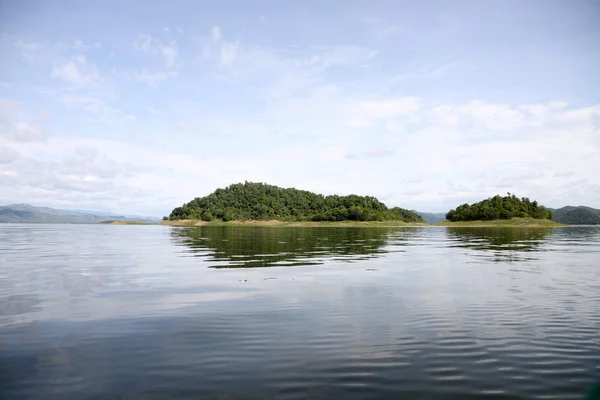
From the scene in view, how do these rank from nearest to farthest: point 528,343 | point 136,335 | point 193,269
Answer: point 528,343, point 136,335, point 193,269

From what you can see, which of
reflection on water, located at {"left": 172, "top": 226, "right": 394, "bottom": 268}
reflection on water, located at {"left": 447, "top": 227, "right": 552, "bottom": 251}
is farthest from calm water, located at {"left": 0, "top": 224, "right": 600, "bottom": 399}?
reflection on water, located at {"left": 447, "top": 227, "right": 552, "bottom": 251}

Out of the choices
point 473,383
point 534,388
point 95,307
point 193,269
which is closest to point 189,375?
point 473,383

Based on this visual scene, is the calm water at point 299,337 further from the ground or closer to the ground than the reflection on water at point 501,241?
closer to the ground

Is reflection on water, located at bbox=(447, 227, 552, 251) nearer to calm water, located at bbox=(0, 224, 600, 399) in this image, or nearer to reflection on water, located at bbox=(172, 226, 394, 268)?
reflection on water, located at bbox=(172, 226, 394, 268)

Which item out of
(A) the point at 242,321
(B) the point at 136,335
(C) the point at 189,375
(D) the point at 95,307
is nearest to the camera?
(C) the point at 189,375

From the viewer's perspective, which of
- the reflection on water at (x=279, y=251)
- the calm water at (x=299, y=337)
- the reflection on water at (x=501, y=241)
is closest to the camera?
the calm water at (x=299, y=337)

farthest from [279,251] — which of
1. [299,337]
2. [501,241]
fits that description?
[501,241]

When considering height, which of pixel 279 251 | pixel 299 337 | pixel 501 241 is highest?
pixel 279 251

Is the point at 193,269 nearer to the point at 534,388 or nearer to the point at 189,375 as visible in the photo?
the point at 189,375

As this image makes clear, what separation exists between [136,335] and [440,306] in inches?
514

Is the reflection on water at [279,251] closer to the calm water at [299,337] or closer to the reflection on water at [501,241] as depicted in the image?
the calm water at [299,337]

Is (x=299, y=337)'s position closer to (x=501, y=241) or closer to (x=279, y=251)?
(x=279, y=251)

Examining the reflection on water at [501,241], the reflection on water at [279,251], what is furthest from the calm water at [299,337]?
the reflection on water at [501,241]

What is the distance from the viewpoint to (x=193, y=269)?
3105 centimetres
